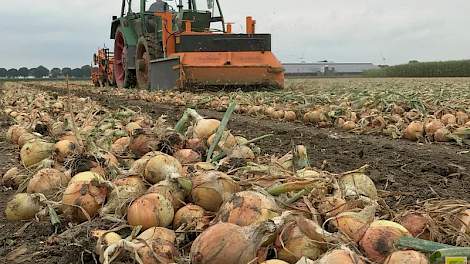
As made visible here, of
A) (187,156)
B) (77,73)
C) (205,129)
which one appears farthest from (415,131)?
(77,73)

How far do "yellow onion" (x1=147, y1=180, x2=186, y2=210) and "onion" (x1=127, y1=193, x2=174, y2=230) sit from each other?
0.06m

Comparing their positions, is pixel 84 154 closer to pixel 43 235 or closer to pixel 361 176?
pixel 43 235

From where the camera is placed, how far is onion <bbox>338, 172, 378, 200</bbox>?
2.05 m

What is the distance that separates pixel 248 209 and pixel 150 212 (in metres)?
0.35

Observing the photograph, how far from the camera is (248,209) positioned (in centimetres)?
173

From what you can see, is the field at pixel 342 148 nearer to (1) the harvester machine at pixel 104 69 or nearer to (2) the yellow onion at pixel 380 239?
(2) the yellow onion at pixel 380 239

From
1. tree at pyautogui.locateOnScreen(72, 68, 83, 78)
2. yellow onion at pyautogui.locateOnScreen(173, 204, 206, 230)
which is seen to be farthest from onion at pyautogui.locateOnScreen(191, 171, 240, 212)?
tree at pyautogui.locateOnScreen(72, 68, 83, 78)

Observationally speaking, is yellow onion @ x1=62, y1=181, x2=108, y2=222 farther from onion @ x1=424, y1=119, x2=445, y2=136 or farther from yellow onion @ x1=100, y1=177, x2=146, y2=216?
onion @ x1=424, y1=119, x2=445, y2=136

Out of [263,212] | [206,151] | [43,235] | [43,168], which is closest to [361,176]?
[263,212]

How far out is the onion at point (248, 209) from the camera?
171 centimetres

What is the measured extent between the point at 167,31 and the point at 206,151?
10.6m

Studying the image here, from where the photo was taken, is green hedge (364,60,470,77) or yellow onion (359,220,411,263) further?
green hedge (364,60,470,77)

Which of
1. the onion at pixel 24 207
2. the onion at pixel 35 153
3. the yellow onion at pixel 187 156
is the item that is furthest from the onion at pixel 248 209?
the onion at pixel 35 153

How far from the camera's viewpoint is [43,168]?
8.97ft
